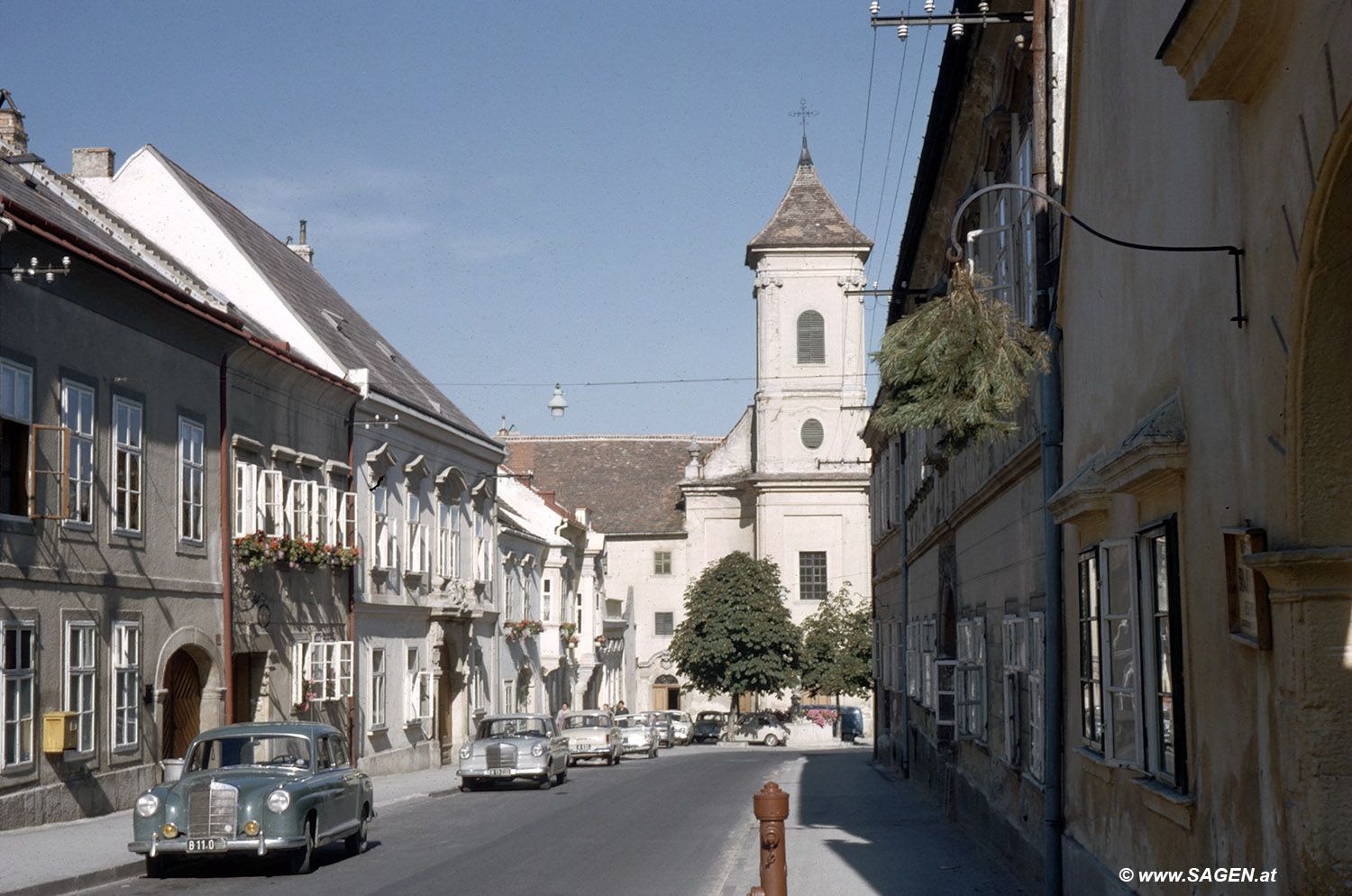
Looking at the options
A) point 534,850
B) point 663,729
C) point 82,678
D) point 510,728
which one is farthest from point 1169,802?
point 663,729

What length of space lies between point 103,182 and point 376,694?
1256cm

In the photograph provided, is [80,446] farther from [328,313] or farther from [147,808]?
[328,313]

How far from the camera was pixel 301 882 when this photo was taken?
1480 cm

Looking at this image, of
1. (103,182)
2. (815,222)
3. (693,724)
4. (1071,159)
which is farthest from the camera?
(815,222)

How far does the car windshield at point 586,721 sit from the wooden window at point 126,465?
66.6 ft

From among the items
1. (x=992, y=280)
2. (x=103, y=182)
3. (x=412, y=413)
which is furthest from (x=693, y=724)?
(x=992, y=280)

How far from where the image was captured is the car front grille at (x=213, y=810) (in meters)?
14.9

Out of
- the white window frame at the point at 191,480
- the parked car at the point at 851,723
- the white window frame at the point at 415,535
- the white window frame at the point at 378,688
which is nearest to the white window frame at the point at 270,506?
the white window frame at the point at 191,480

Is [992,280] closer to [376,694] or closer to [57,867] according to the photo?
[57,867]

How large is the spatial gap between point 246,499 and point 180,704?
3764mm

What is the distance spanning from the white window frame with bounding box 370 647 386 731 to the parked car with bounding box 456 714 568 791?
3.35 meters

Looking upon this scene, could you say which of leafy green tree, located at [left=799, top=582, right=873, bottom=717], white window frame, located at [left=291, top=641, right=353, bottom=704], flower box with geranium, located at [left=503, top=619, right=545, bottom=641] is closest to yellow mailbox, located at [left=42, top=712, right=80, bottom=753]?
white window frame, located at [left=291, top=641, right=353, bottom=704]

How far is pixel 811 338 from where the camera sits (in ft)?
234

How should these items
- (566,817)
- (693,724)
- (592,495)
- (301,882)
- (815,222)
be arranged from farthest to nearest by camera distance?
(592,495) < (815,222) < (693,724) < (566,817) < (301,882)
